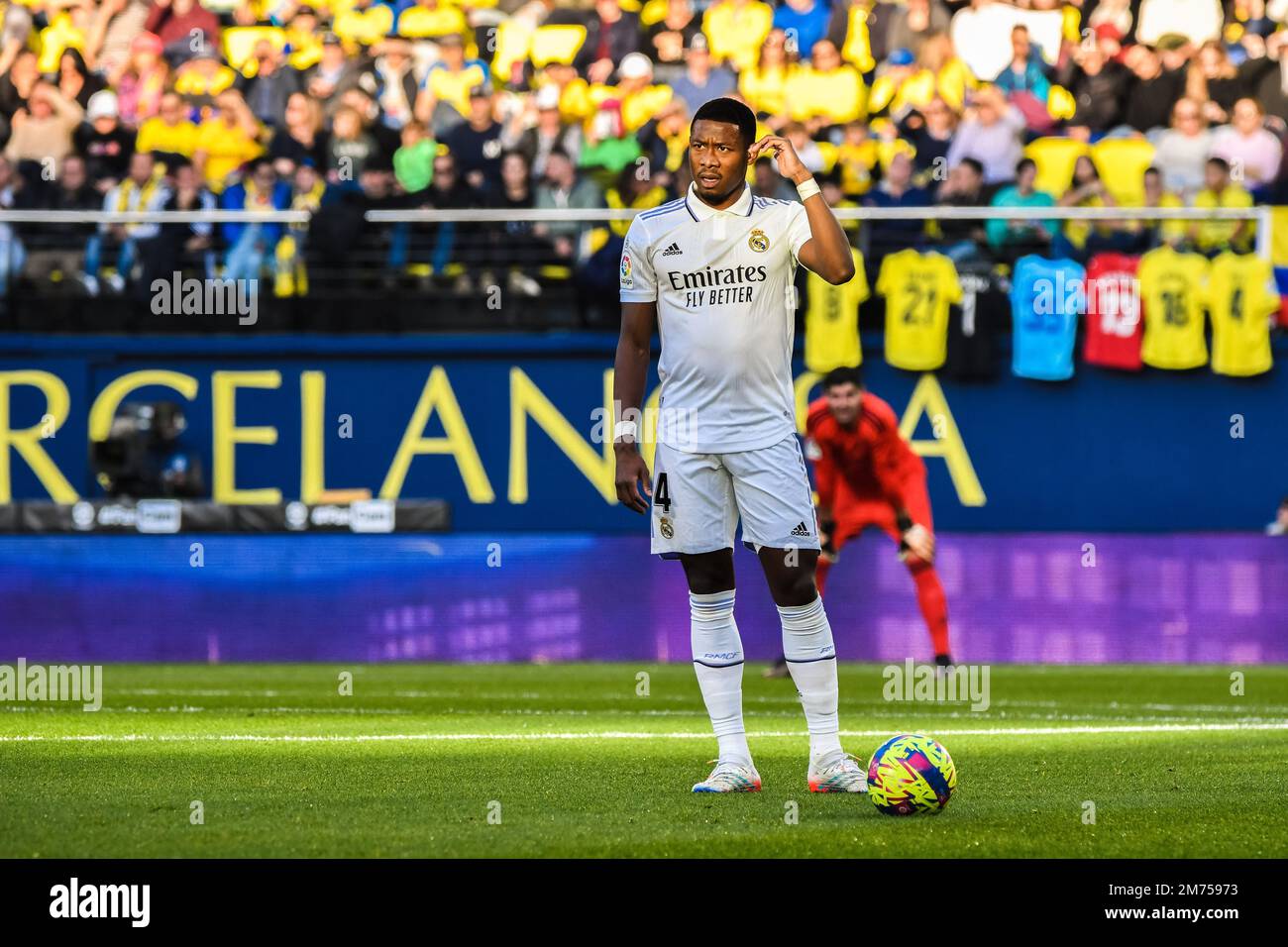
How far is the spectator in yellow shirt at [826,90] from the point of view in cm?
1884

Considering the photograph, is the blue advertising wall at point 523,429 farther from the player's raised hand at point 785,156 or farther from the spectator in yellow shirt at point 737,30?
the player's raised hand at point 785,156

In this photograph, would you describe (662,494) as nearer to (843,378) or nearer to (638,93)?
(843,378)

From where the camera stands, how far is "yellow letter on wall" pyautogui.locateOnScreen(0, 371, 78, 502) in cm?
1806

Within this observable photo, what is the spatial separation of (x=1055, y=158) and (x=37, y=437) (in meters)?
8.95

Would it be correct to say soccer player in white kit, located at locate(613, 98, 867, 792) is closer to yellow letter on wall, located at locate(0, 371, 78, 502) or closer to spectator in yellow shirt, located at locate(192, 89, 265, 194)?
yellow letter on wall, located at locate(0, 371, 78, 502)

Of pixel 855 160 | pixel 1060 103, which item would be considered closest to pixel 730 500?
pixel 855 160

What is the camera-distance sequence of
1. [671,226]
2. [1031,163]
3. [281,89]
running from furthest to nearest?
[281,89] < [1031,163] < [671,226]

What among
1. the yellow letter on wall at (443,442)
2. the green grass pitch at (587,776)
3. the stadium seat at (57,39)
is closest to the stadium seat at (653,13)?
the yellow letter on wall at (443,442)

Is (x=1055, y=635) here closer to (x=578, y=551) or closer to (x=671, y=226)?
(x=578, y=551)

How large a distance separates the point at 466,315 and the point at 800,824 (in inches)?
484

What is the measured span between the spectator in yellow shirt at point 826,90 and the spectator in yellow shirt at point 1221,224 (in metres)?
3.07
